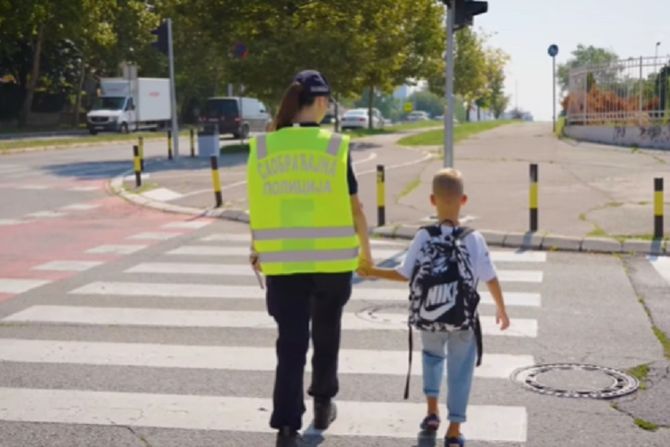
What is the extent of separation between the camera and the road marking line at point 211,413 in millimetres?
5078

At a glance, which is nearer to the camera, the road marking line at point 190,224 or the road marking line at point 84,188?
the road marking line at point 190,224

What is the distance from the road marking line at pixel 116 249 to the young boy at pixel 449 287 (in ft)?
24.1

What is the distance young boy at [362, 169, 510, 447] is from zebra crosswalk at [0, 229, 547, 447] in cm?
37

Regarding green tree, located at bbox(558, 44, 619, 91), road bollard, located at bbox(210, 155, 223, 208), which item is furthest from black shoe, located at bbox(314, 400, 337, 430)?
green tree, located at bbox(558, 44, 619, 91)

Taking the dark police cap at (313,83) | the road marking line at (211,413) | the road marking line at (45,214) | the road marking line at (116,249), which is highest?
the dark police cap at (313,83)

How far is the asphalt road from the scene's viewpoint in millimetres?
5098

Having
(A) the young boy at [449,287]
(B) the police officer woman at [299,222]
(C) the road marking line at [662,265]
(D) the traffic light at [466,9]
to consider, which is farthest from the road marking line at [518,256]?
(B) the police officer woman at [299,222]

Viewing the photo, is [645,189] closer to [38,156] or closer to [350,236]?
[350,236]

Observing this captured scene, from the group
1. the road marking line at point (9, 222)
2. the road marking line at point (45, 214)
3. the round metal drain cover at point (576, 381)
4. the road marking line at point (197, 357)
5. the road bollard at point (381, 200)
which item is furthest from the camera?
the road marking line at point (45, 214)

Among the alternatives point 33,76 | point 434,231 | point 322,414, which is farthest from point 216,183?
point 33,76

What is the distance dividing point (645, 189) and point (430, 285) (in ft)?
43.5

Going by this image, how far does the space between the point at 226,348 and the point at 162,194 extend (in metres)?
11.6

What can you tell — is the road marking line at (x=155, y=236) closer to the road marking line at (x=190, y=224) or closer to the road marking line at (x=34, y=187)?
the road marking line at (x=190, y=224)

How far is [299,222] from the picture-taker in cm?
459
